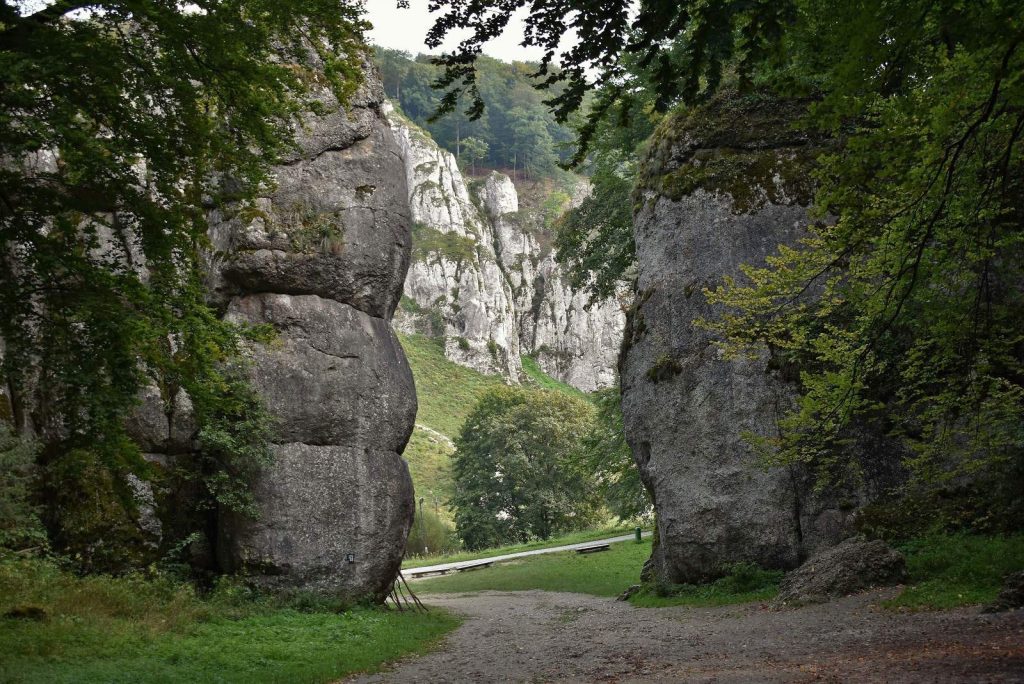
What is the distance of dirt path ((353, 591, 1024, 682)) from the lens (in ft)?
21.3

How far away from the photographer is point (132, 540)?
1415cm

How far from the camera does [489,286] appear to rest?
8356 centimetres

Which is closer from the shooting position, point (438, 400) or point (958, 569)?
point (958, 569)

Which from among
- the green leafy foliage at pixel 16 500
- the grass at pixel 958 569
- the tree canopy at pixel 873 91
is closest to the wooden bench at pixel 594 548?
the grass at pixel 958 569

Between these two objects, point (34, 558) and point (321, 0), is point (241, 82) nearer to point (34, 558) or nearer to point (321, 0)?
point (321, 0)

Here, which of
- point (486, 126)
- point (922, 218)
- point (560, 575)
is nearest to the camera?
point (922, 218)

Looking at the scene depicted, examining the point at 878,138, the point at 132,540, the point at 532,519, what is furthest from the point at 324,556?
the point at 532,519

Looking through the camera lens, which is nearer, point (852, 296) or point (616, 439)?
point (852, 296)

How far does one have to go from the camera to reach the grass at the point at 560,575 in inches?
878

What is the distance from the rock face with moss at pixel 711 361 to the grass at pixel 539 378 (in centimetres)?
6418

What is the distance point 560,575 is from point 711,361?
1121 centimetres

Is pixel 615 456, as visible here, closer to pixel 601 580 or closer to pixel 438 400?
pixel 601 580

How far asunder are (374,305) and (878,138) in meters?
14.4

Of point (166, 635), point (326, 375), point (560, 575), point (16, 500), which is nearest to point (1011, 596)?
point (166, 635)
